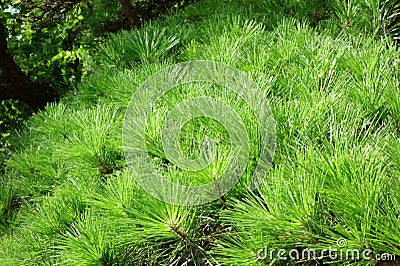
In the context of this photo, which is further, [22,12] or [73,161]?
[22,12]

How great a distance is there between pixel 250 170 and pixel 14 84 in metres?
1.76

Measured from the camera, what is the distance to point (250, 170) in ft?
1.92

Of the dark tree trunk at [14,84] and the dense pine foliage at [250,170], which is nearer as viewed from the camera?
the dense pine foliage at [250,170]

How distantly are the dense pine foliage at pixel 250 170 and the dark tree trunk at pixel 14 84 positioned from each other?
1023mm

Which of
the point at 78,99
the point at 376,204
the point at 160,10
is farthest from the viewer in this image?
the point at 160,10

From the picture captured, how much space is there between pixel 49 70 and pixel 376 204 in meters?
2.53

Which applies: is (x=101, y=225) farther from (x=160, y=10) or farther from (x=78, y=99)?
(x=160, y=10)

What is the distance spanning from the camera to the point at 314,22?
1.33 m

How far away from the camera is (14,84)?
2.06 m

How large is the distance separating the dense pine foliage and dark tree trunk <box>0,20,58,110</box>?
102 cm

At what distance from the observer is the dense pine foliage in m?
0.48

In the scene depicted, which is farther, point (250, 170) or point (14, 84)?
point (14, 84)

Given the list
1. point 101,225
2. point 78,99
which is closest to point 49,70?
point 78,99

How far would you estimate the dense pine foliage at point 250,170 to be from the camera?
0.48m
